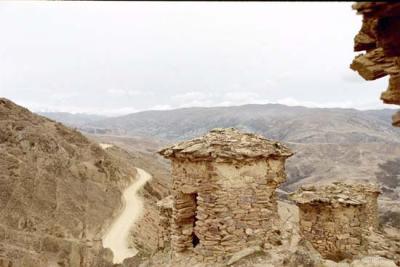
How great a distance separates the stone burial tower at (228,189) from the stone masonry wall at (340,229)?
379 cm

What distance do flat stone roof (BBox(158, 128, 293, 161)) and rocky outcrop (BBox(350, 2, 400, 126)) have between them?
13.1 feet

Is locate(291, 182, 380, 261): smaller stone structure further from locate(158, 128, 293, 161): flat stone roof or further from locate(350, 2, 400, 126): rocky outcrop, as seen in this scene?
locate(350, 2, 400, 126): rocky outcrop

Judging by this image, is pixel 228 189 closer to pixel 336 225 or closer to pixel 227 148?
pixel 227 148

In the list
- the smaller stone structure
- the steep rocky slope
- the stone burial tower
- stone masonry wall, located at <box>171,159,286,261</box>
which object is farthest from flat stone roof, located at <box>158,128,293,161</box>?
the steep rocky slope

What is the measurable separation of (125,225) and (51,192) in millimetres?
5359

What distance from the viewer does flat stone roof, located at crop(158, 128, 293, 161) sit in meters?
9.34

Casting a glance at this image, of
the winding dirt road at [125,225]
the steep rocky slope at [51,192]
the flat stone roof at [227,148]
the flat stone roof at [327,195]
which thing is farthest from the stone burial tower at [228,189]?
the winding dirt road at [125,225]

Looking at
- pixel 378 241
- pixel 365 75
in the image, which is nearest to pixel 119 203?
pixel 378 241

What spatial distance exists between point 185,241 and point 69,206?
2090 cm

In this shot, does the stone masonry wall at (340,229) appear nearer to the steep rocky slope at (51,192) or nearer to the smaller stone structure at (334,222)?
the smaller stone structure at (334,222)

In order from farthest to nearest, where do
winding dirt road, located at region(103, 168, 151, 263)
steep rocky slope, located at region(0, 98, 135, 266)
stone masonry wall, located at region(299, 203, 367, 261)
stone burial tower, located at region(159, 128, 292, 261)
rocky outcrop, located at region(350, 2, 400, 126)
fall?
winding dirt road, located at region(103, 168, 151, 263), steep rocky slope, located at region(0, 98, 135, 266), stone masonry wall, located at region(299, 203, 367, 261), stone burial tower, located at region(159, 128, 292, 261), rocky outcrop, located at region(350, 2, 400, 126)

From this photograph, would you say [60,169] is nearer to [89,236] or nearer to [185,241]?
[89,236]

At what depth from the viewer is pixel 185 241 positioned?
9.96m

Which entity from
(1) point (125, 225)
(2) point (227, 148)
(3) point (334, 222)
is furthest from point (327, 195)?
(1) point (125, 225)
